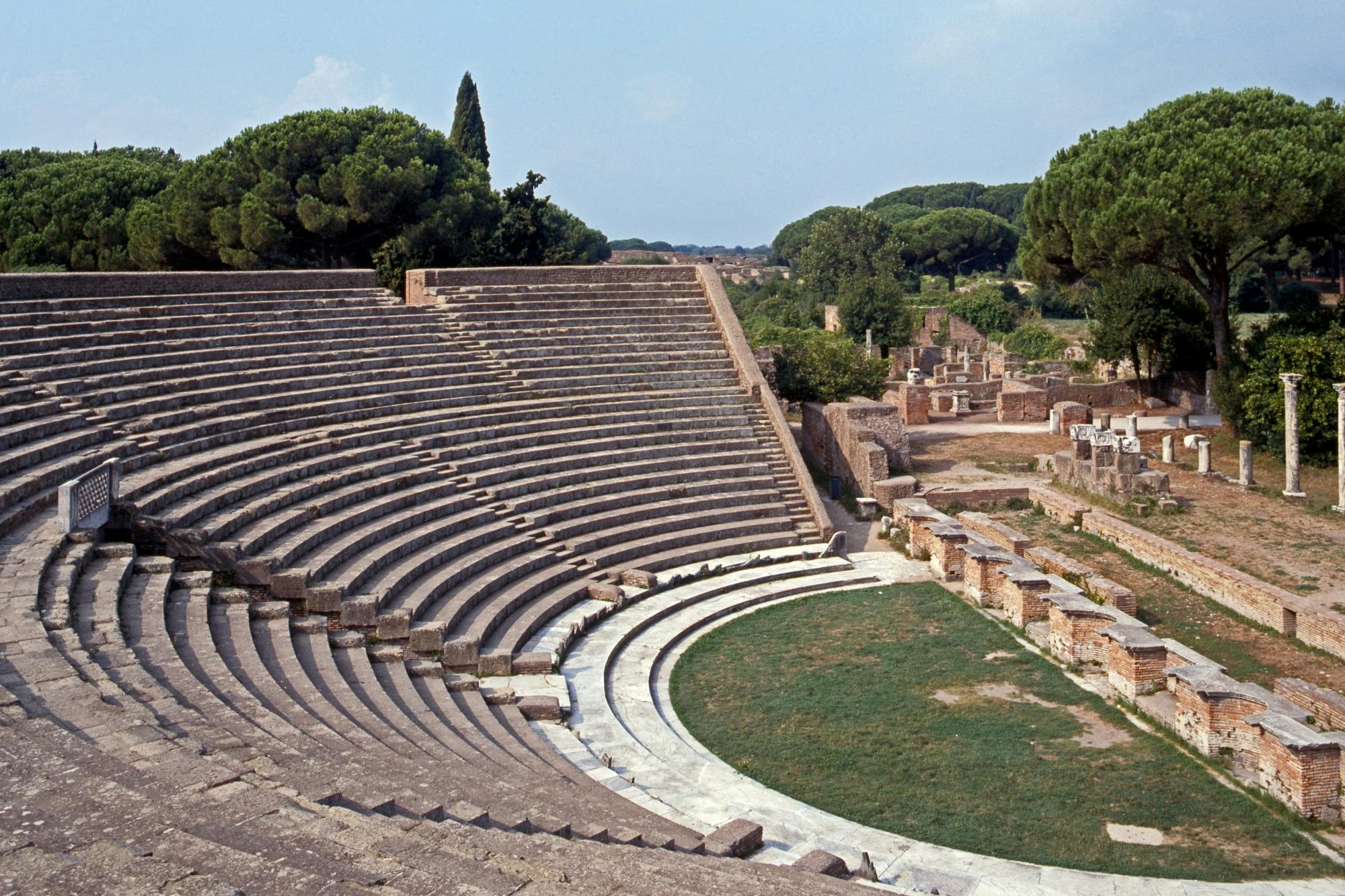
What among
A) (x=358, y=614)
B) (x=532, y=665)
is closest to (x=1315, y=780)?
(x=532, y=665)

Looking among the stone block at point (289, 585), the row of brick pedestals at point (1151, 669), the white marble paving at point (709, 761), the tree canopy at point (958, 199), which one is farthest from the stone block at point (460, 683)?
the tree canopy at point (958, 199)

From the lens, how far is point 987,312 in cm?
5612

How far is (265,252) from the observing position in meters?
28.8

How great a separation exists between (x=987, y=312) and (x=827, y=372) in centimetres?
3300

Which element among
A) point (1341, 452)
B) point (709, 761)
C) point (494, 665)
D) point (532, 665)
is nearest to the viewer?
point (709, 761)

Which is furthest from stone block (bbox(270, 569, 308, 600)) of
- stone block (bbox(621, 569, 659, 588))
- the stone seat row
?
stone block (bbox(621, 569, 659, 588))

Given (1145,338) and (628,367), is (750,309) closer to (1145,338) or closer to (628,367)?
(1145,338)

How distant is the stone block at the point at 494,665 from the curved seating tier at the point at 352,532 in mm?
29

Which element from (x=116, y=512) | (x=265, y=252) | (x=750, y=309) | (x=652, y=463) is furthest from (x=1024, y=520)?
(x=750, y=309)

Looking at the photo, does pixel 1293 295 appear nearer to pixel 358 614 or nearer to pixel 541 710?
pixel 541 710

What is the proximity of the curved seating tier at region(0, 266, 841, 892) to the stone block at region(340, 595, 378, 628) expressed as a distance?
21 millimetres

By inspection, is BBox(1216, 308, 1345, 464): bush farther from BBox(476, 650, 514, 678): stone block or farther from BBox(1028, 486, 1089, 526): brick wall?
BBox(476, 650, 514, 678): stone block

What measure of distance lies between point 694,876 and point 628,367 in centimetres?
1558

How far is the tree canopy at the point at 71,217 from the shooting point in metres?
30.9
